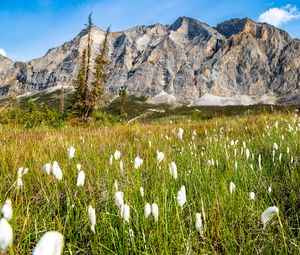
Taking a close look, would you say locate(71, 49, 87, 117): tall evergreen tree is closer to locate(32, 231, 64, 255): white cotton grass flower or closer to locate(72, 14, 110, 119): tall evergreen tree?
locate(72, 14, 110, 119): tall evergreen tree

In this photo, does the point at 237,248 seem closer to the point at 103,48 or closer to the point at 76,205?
the point at 76,205

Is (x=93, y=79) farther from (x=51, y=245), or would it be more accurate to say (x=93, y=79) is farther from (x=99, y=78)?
(x=51, y=245)

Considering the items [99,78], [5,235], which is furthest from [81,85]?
[5,235]

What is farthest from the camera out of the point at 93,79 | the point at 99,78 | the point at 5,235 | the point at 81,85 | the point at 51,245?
the point at 81,85

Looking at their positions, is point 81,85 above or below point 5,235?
above

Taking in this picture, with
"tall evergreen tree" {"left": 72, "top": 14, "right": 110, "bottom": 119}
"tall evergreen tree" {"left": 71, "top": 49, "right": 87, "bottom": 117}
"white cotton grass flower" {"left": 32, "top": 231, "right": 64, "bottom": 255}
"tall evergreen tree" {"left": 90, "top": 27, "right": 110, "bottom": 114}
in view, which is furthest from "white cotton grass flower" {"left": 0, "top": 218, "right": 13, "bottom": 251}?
"tall evergreen tree" {"left": 90, "top": 27, "right": 110, "bottom": 114}

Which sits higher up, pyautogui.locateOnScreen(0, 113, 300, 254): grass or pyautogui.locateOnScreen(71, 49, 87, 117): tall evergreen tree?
pyautogui.locateOnScreen(71, 49, 87, 117): tall evergreen tree

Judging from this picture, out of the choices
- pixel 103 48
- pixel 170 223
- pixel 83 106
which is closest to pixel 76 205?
pixel 170 223

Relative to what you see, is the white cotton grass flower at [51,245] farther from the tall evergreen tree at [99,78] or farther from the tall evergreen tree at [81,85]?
the tall evergreen tree at [99,78]

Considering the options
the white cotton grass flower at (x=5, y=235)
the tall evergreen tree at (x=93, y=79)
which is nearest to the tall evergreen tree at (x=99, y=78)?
the tall evergreen tree at (x=93, y=79)

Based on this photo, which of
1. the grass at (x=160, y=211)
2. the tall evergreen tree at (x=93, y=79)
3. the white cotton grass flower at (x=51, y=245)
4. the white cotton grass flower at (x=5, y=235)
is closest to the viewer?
the white cotton grass flower at (x=51, y=245)

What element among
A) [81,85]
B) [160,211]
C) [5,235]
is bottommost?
[160,211]

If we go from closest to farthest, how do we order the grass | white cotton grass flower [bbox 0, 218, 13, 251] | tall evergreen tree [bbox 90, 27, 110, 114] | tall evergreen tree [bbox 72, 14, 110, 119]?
1. white cotton grass flower [bbox 0, 218, 13, 251]
2. the grass
3. tall evergreen tree [bbox 72, 14, 110, 119]
4. tall evergreen tree [bbox 90, 27, 110, 114]

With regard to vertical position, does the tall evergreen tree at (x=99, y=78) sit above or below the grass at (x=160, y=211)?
above
